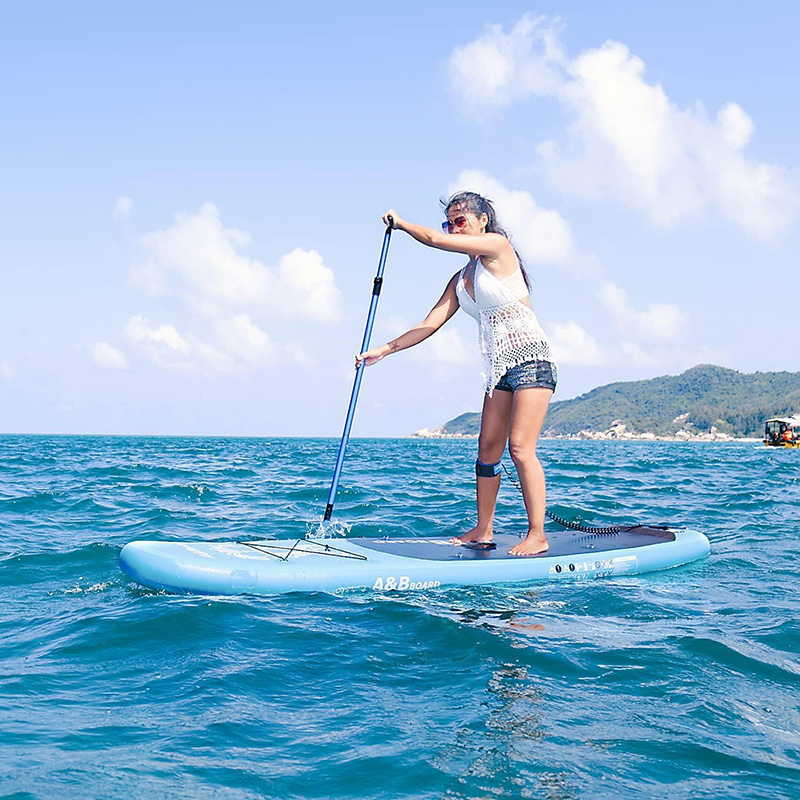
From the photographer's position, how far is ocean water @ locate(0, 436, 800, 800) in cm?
246

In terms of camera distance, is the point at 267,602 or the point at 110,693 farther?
the point at 267,602

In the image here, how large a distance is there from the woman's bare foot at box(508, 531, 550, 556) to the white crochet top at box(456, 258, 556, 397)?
125 cm

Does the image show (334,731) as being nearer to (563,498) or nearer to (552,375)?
(552,375)

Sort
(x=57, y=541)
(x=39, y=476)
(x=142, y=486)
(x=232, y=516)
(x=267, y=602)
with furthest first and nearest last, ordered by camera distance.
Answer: (x=39, y=476) < (x=142, y=486) < (x=232, y=516) < (x=57, y=541) < (x=267, y=602)

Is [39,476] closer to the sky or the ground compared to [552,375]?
closer to the ground

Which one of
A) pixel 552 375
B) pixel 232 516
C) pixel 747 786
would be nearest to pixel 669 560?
pixel 552 375

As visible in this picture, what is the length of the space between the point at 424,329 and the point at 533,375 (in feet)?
3.58

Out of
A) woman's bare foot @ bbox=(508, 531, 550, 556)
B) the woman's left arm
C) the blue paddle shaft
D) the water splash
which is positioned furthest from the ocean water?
the woman's left arm

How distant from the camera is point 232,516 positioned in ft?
30.7

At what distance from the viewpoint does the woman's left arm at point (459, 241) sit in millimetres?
5188

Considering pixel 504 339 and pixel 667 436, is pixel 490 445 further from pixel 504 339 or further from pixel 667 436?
pixel 667 436

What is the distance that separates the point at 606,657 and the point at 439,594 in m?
1.54

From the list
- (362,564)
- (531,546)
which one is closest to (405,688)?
(362,564)

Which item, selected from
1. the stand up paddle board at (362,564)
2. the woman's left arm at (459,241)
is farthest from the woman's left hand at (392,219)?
the stand up paddle board at (362,564)
